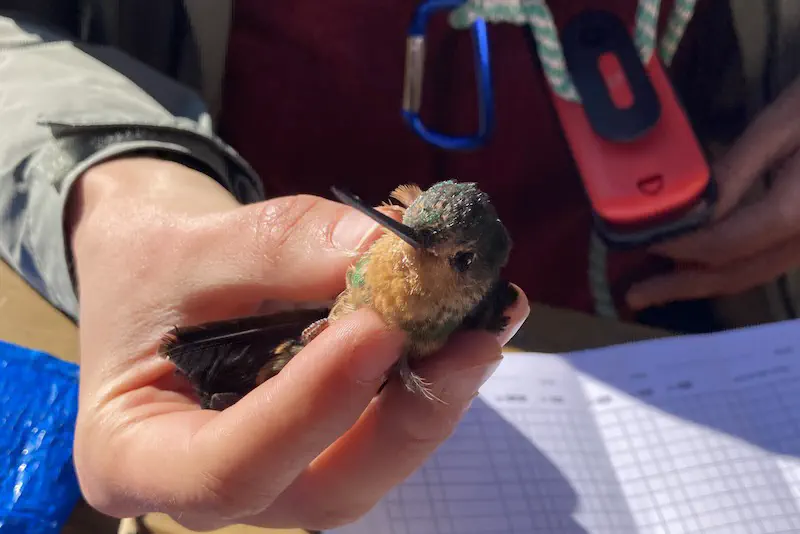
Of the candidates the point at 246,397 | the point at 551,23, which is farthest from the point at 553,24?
the point at 246,397

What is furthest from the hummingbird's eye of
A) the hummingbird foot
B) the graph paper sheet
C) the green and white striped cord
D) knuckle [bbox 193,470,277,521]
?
the green and white striped cord

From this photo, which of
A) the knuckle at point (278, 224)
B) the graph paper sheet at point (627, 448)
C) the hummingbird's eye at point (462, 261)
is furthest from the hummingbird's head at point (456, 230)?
the graph paper sheet at point (627, 448)

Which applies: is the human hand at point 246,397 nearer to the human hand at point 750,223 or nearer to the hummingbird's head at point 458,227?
the hummingbird's head at point 458,227

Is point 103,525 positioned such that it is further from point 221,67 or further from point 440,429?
point 221,67

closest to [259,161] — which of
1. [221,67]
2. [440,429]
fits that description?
[221,67]

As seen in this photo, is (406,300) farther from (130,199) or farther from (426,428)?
(130,199)

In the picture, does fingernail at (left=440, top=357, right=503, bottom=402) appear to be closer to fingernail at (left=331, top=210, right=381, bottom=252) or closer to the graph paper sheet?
fingernail at (left=331, top=210, right=381, bottom=252)
